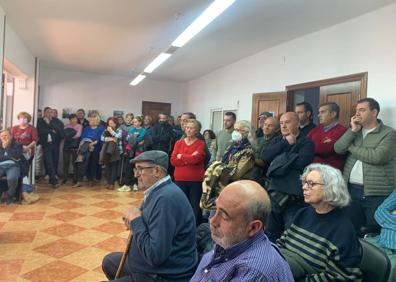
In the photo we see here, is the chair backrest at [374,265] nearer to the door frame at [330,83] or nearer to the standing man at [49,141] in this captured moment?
the door frame at [330,83]

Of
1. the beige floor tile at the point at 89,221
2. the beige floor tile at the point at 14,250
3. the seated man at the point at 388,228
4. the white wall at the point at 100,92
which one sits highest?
the white wall at the point at 100,92

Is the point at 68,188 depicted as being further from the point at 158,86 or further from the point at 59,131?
the point at 158,86

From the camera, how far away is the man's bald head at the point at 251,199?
114 centimetres

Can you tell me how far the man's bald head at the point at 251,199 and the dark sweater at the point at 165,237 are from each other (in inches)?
26.7

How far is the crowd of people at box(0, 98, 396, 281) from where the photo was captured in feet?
3.79

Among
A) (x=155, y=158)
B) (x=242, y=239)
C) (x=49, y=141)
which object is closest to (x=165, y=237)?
(x=155, y=158)

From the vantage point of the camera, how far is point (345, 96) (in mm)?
4141

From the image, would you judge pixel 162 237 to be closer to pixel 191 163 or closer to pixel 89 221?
pixel 191 163

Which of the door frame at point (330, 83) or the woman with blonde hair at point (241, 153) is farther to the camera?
the door frame at point (330, 83)

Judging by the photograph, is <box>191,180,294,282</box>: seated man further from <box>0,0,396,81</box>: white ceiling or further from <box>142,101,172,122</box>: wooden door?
<box>142,101,172,122</box>: wooden door

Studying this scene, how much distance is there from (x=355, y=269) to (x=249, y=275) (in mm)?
885

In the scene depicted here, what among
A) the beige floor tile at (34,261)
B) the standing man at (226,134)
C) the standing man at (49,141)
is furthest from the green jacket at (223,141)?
the standing man at (49,141)

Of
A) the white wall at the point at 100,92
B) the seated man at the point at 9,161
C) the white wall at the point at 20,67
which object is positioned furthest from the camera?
the white wall at the point at 100,92

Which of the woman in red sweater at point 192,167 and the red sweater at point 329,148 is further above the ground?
the red sweater at point 329,148
